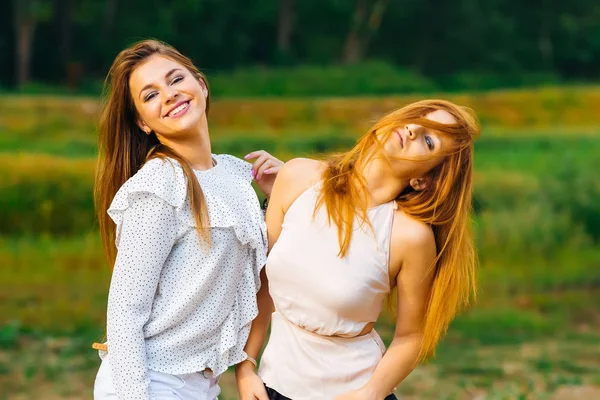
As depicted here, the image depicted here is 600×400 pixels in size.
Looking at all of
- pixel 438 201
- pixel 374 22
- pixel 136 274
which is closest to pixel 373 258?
pixel 438 201

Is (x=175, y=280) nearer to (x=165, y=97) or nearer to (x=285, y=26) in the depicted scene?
(x=165, y=97)

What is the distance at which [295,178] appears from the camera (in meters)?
2.20

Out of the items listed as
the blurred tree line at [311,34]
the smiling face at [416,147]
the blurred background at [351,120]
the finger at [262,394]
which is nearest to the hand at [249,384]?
the finger at [262,394]

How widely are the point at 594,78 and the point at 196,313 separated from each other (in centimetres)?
700

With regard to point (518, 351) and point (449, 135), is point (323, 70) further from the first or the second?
point (449, 135)

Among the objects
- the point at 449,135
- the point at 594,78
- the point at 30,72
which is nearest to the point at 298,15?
the point at 30,72

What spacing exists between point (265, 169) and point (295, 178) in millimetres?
143

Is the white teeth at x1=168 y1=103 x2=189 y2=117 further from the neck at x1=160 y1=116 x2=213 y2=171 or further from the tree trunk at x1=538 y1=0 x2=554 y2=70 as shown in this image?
the tree trunk at x1=538 y1=0 x2=554 y2=70

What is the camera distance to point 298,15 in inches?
303

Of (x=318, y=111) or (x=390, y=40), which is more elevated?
(x=390, y=40)

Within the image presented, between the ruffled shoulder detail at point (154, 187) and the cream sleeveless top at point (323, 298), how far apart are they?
253 millimetres

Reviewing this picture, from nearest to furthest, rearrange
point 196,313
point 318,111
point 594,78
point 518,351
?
point 196,313 → point 518,351 → point 318,111 → point 594,78

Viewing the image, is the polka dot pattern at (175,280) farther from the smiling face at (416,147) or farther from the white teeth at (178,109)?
the smiling face at (416,147)

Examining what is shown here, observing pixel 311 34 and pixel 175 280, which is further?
pixel 311 34
